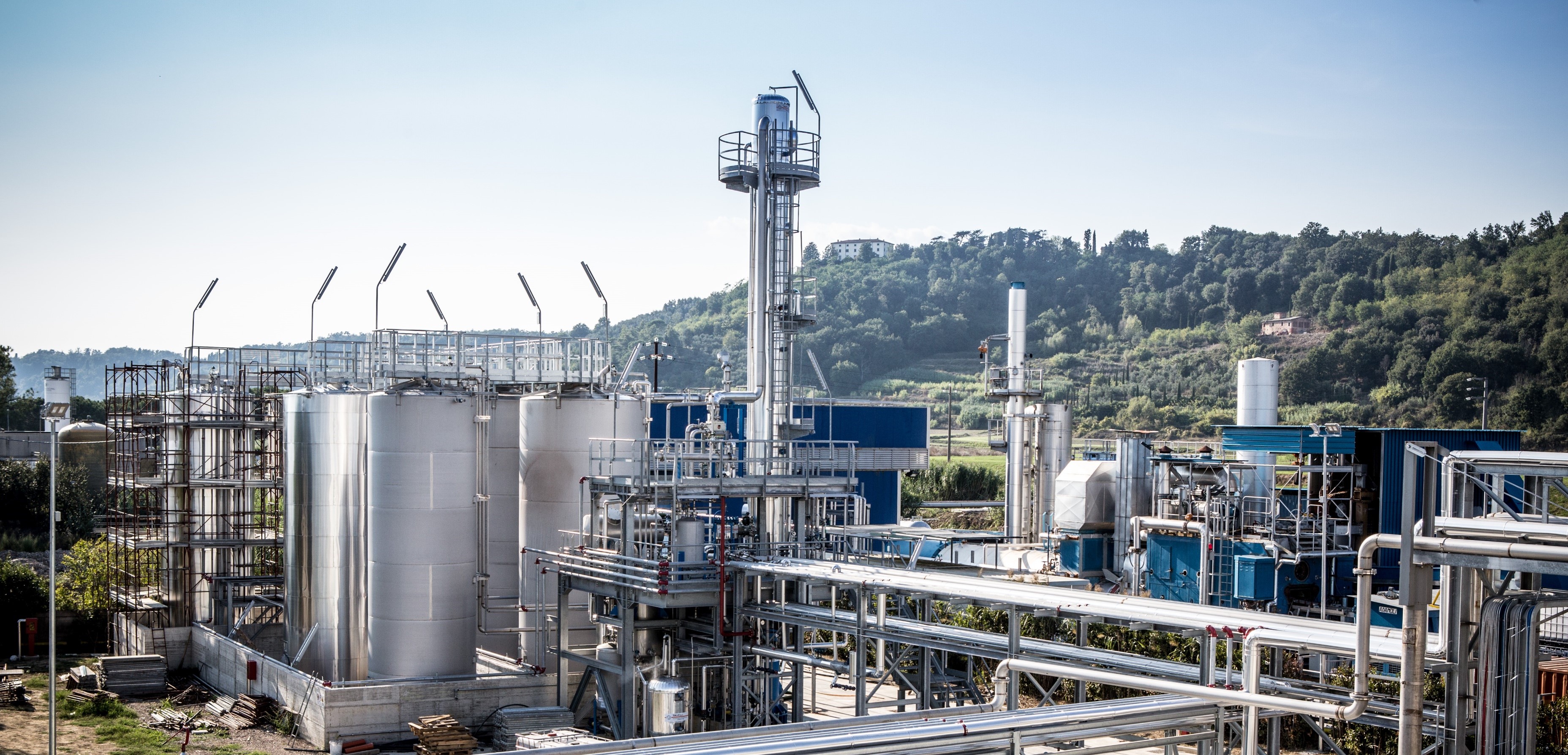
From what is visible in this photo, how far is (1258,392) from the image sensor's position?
129 feet

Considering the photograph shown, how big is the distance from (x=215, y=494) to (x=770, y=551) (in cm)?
1998

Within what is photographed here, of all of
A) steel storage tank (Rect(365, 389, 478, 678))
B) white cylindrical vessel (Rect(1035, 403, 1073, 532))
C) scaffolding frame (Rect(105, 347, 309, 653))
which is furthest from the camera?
white cylindrical vessel (Rect(1035, 403, 1073, 532))

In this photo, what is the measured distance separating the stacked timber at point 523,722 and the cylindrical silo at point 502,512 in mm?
3212

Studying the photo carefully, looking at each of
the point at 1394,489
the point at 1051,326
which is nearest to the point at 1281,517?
the point at 1394,489

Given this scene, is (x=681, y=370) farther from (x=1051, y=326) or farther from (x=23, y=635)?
(x=23, y=635)

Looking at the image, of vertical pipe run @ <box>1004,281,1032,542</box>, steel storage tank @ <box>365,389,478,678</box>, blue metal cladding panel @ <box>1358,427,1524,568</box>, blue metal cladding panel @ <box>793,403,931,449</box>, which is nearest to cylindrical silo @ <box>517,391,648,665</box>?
steel storage tank @ <box>365,389,478,678</box>

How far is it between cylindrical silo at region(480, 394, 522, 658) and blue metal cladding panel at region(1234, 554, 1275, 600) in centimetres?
1778

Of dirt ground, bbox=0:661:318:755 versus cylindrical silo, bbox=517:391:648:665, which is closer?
dirt ground, bbox=0:661:318:755

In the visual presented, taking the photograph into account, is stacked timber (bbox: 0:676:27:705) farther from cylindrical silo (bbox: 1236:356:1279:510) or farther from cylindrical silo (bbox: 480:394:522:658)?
cylindrical silo (bbox: 1236:356:1279:510)

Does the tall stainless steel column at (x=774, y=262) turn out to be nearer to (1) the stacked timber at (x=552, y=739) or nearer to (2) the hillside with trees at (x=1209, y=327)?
(1) the stacked timber at (x=552, y=739)

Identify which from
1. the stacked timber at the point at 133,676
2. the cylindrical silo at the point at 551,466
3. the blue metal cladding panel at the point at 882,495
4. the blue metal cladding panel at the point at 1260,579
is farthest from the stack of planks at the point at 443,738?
the blue metal cladding panel at the point at 882,495

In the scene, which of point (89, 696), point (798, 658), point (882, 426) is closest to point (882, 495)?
point (882, 426)

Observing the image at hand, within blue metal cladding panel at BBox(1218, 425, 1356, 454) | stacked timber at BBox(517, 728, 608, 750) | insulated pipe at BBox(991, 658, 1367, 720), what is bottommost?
stacked timber at BBox(517, 728, 608, 750)

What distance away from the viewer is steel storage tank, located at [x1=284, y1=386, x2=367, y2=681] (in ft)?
93.5
